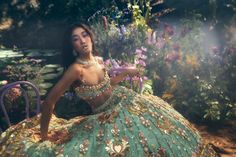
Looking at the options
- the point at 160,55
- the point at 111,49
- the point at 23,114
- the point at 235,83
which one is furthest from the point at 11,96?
the point at 235,83

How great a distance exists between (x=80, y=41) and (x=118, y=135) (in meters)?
0.85

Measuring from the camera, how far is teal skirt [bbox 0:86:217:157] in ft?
9.67

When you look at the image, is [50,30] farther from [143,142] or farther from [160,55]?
[143,142]

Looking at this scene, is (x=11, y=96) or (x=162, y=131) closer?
(x=162, y=131)

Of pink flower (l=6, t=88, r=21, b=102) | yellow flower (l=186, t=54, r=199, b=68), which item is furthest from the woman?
yellow flower (l=186, t=54, r=199, b=68)

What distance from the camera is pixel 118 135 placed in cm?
300

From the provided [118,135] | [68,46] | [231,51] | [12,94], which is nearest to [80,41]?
[68,46]

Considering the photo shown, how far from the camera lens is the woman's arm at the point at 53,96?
2.88 metres

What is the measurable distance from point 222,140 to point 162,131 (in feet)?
6.74

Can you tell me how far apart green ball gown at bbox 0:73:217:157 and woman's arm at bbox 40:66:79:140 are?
6.5 inches

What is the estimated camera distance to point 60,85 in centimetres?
293

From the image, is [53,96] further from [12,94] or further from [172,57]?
[172,57]

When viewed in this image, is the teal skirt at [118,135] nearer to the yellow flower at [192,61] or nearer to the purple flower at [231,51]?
the yellow flower at [192,61]

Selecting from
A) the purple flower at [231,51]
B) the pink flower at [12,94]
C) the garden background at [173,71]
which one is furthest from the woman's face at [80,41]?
the purple flower at [231,51]
